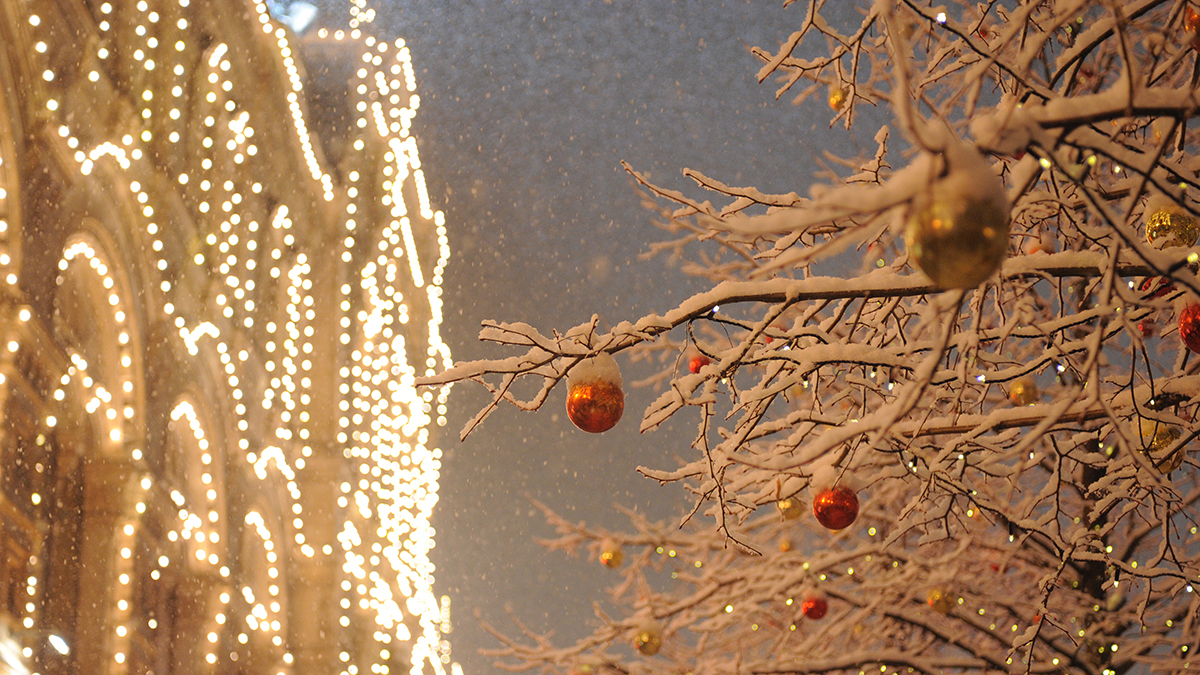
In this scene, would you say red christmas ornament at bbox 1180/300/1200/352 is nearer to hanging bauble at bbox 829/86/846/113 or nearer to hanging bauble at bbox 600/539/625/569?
hanging bauble at bbox 829/86/846/113

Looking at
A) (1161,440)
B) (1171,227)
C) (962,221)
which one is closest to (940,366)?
(1161,440)

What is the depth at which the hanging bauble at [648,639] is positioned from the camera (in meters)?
4.90

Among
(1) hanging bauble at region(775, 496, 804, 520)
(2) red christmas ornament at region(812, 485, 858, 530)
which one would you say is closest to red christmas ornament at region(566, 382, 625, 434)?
(2) red christmas ornament at region(812, 485, 858, 530)

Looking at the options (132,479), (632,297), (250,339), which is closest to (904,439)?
(132,479)

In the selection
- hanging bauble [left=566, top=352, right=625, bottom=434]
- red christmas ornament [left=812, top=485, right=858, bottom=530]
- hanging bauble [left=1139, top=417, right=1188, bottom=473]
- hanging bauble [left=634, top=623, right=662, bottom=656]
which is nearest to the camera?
hanging bauble [left=566, top=352, right=625, bottom=434]

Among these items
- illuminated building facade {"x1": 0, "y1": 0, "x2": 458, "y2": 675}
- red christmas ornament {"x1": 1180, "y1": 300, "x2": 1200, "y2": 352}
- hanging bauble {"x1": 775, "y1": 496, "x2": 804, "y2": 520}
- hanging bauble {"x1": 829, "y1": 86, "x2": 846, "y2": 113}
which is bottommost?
red christmas ornament {"x1": 1180, "y1": 300, "x2": 1200, "y2": 352}

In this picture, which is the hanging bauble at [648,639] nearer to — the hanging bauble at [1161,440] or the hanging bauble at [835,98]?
the hanging bauble at [1161,440]

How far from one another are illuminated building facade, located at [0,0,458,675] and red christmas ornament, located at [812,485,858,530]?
21.0 ft

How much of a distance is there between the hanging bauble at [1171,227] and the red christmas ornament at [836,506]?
1.21 meters

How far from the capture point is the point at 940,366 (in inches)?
141

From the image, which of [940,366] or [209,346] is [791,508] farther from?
[209,346]

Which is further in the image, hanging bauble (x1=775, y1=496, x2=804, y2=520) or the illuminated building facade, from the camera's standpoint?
the illuminated building facade

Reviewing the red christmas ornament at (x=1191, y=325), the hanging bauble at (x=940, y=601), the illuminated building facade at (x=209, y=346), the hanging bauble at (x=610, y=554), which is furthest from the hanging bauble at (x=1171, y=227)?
the illuminated building facade at (x=209, y=346)

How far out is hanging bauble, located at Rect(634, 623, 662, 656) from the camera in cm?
490
